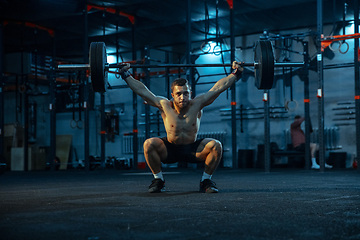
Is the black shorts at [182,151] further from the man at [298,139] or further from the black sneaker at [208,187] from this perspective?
the man at [298,139]

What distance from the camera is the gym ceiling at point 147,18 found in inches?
344

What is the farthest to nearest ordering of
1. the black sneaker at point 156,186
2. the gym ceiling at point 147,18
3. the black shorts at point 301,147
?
the gym ceiling at point 147,18
the black shorts at point 301,147
the black sneaker at point 156,186

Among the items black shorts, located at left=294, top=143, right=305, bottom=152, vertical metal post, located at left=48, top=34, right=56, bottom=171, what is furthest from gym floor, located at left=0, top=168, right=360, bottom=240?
vertical metal post, located at left=48, top=34, right=56, bottom=171

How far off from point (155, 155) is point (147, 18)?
275 inches

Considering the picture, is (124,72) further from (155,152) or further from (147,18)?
(147,18)

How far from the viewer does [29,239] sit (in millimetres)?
1437

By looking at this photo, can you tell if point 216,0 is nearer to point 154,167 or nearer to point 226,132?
point 226,132

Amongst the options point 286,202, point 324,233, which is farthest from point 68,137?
point 324,233

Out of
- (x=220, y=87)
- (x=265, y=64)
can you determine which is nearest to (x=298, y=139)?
(x=265, y=64)

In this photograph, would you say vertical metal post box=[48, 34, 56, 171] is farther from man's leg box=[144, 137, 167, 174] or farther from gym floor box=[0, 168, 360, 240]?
gym floor box=[0, 168, 360, 240]

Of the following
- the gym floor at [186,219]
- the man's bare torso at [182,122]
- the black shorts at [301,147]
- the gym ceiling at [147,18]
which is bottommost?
the black shorts at [301,147]

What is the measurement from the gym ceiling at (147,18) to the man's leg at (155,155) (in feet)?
17.3

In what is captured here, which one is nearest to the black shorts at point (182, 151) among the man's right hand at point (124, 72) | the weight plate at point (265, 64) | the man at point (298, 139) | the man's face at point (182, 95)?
the man's face at point (182, 95)

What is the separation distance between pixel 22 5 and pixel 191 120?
6685 mm
